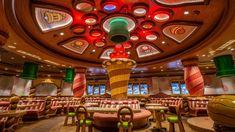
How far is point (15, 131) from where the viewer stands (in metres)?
4.53

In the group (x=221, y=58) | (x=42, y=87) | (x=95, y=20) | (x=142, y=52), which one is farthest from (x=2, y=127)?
(x=42, y=87)

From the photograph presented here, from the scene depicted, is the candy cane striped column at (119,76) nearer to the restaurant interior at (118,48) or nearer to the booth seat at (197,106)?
the restaurant interior at (118,48)

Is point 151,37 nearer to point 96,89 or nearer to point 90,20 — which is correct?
point 90,20

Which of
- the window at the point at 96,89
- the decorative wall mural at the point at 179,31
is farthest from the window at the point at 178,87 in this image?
the decorative wall mural at the point at 179,31

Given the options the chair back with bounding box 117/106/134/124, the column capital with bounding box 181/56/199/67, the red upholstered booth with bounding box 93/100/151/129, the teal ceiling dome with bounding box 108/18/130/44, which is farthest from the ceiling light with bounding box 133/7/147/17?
the column capital with bounding box 181/56/199/67

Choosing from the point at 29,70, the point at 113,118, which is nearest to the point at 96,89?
the point at 29,70

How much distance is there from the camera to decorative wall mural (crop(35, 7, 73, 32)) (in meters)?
5.00

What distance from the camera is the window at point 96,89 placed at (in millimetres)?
16953

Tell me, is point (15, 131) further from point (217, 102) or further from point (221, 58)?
point (221, 58)

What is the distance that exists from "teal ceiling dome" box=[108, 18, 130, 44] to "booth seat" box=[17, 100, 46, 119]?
534cm

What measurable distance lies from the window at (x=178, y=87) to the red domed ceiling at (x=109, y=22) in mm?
7305

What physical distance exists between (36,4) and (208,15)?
5.81 m

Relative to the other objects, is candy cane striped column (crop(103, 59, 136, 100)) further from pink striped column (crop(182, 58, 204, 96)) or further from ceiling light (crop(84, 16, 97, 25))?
pink striped column (crop(182, 58, 204, 96))

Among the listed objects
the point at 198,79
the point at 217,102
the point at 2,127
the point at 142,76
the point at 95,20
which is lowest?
the point at 2,127
